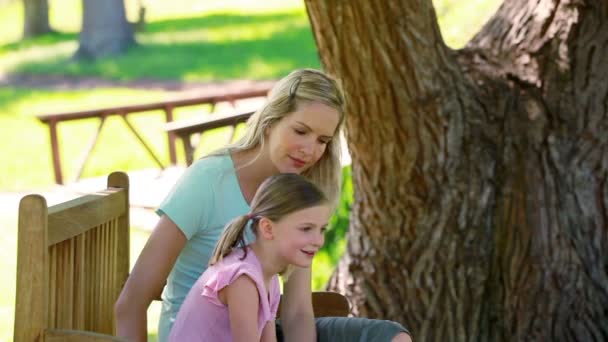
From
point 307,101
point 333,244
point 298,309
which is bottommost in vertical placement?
point 333,244

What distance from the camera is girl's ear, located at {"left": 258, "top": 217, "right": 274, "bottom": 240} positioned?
8.64 ft

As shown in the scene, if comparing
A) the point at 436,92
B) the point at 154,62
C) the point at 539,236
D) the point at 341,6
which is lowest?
the point at 539,236

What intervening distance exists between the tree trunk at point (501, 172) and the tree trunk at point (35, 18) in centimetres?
1785

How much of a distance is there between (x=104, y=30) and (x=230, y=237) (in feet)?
54.3

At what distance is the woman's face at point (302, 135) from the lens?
2.80m

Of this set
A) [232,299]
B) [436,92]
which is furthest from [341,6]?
[232,299]

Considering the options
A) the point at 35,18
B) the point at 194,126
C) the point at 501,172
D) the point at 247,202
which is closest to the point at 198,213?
the point at 247,202

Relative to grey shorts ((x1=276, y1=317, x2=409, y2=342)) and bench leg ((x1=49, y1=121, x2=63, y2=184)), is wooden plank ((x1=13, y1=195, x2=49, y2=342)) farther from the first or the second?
bench leg ((x1=49, y1=121, x2=63, y2=184))

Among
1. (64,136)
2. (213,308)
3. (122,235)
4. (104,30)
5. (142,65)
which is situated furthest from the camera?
(104,30)

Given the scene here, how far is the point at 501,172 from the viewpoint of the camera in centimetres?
411

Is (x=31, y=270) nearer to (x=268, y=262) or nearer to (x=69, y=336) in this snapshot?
(x=69, y=336)

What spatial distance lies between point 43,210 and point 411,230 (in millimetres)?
1974

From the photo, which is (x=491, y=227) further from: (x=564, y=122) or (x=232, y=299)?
(x=232, y=299)

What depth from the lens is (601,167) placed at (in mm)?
4055
